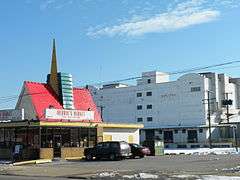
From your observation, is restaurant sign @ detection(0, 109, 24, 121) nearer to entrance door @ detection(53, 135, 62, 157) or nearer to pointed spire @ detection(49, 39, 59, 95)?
entrance door @ detection(53, 135, 62, 157)

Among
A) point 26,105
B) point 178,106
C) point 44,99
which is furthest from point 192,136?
point 26,105

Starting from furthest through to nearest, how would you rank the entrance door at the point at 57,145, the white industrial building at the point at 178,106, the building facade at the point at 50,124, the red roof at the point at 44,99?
the white industrial building at the point at 178,106
the red roof at the point at 44,99
the entrance door at the point at 57,145
the building facade at the point at 50,124

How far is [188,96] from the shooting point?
121 m

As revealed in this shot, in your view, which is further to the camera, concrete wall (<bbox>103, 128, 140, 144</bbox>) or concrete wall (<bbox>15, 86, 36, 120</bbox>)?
concrete wall (<bbox>103, 128, 140, 144</bbox>)

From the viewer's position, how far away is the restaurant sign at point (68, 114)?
45.6 metres

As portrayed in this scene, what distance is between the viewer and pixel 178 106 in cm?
12288

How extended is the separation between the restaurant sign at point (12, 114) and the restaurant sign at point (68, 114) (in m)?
2.81

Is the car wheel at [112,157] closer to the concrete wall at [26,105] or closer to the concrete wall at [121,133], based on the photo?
the concrete wall at [26,105]

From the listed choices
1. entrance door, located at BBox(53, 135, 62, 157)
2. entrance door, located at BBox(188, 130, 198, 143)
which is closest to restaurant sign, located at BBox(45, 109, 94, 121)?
entrance door, located at BBox(53, 135, 62, 157)

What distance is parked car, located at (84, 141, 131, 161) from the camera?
1662 inches

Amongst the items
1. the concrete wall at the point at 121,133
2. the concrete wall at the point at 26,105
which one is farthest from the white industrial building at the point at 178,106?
the concrete wall at the point at 26,105

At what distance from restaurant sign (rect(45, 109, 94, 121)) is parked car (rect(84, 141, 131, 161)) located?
468 centimetres

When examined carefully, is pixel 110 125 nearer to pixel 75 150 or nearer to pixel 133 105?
pixel 75 150

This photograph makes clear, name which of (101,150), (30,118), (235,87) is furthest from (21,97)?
(235,87)
